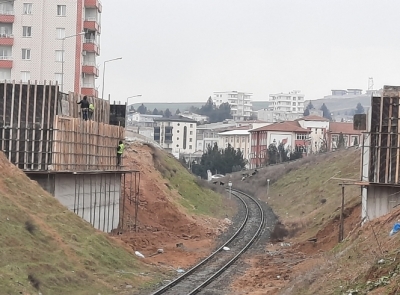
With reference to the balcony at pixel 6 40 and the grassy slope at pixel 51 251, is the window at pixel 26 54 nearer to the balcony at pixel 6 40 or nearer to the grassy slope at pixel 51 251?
the balcony at pixel 6 40

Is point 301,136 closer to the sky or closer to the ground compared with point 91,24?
closer to the ground

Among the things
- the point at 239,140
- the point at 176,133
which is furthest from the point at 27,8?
the point at 176,133

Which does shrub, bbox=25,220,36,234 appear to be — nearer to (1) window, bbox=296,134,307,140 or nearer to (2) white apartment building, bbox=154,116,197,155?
(1) window, bbox=296,134,307,140

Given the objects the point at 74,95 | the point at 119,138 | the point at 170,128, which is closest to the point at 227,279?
the point at 74,95

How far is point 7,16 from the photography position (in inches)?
2820

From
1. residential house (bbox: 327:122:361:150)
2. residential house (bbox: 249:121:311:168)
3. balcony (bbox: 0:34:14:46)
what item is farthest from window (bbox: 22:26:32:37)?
residential house (bbox: 327:122:361:150)

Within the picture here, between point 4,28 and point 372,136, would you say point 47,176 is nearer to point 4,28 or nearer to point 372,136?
point 372,136

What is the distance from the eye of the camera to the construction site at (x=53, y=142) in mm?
35438

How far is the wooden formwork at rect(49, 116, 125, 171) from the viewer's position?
118ft

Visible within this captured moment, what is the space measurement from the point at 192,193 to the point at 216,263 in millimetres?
32100

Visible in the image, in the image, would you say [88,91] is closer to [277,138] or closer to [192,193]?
[192,193]

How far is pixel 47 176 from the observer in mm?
35156

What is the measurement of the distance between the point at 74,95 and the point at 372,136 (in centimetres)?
1278

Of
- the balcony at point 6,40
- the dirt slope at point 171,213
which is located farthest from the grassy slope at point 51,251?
the balcony at point 6,40
